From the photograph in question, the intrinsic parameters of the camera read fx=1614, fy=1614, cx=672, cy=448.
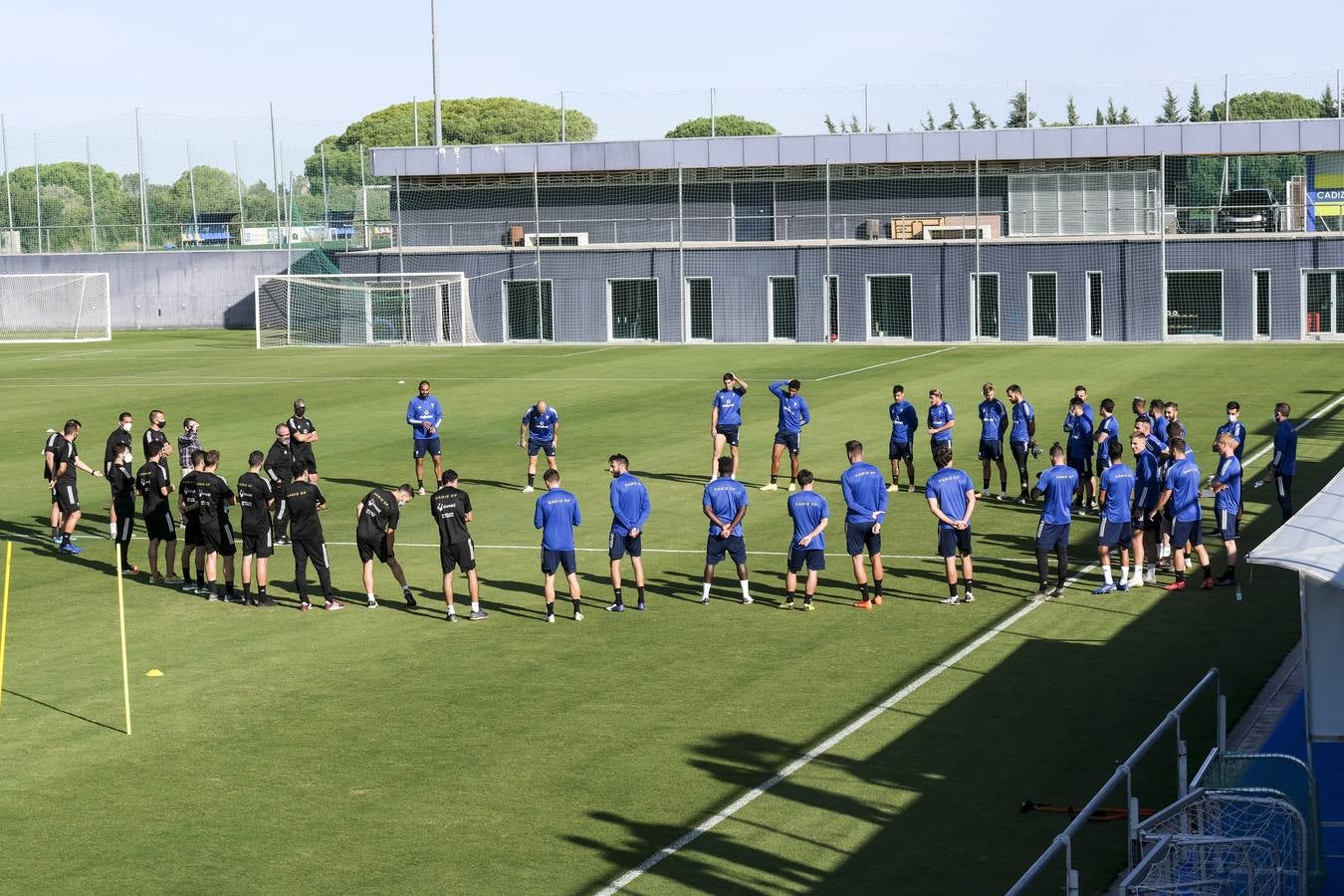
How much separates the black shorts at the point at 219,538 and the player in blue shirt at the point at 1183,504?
1127 centimetres

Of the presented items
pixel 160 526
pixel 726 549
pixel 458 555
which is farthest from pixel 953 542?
pixel 160 526

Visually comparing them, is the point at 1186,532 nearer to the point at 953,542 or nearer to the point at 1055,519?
the point at 1055,519

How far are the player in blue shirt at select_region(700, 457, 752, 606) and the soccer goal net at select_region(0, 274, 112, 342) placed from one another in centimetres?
5711

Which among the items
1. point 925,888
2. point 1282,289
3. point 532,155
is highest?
point 532,155

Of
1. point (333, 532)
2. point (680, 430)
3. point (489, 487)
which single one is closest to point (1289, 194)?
point (680, 430)

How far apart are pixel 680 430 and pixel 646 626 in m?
16.3

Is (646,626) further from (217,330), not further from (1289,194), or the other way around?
(217,330)

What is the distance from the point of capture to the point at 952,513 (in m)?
18.7

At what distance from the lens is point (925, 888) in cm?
1075

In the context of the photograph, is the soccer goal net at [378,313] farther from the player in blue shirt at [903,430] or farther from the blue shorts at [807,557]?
the blue shorts at [807,557]

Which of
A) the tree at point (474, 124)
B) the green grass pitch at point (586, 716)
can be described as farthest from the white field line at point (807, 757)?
the tree at point (474, 124)

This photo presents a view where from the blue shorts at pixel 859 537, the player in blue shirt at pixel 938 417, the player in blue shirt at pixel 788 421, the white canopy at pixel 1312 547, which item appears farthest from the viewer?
the player in blue shirt at pixel 788 421

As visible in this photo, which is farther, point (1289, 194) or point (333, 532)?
point (1289, 194)

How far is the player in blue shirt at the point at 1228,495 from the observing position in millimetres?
19266
